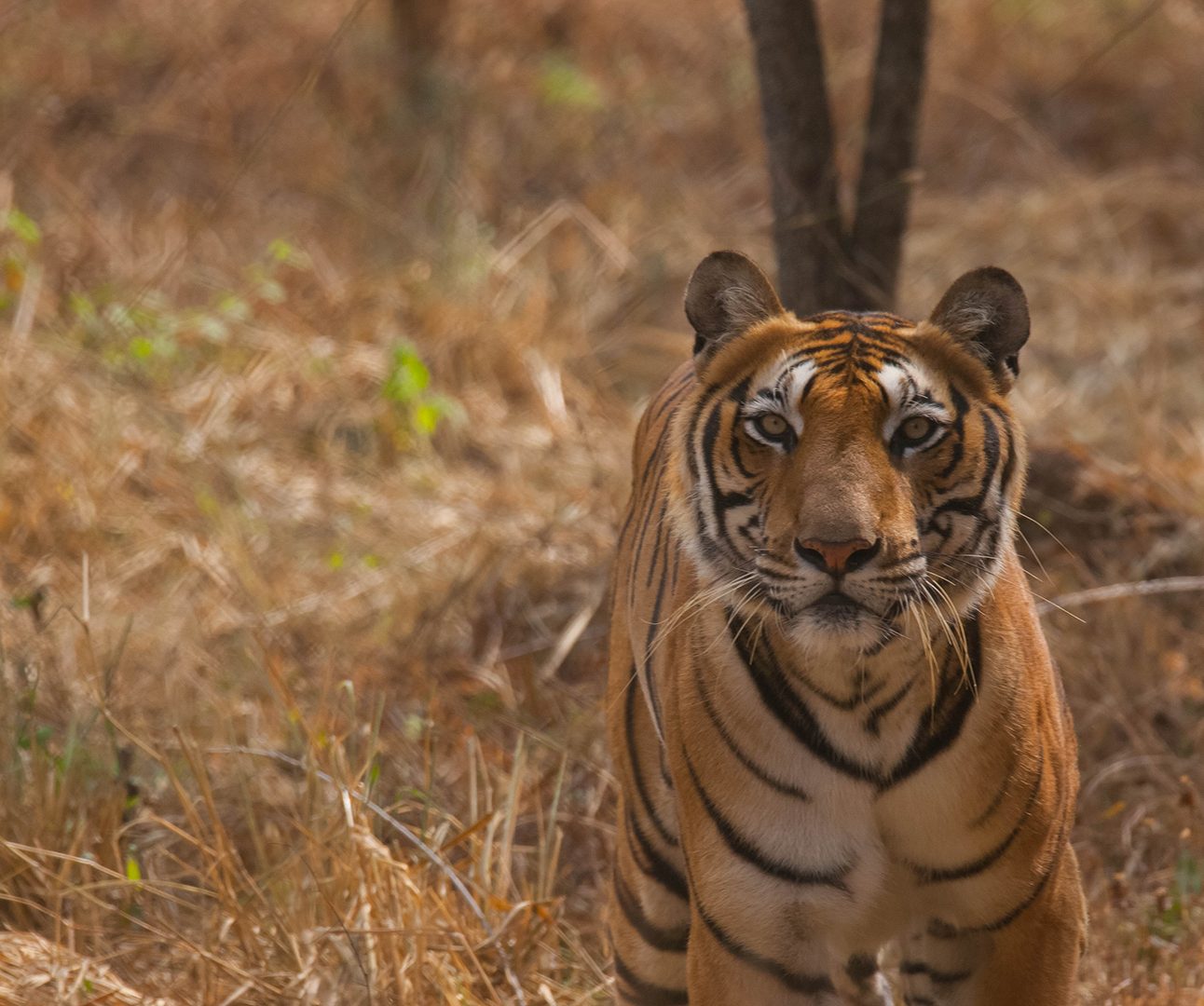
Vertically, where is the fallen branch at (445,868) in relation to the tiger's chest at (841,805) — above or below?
below

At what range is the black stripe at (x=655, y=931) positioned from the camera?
2971 mm

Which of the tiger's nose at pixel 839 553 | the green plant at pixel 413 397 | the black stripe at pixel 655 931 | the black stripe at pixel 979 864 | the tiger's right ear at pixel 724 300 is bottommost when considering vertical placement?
the black stripe at pixel 655 931

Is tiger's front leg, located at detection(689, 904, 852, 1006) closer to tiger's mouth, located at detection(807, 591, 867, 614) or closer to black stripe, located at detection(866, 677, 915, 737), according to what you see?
black stripe, located at detection(866, 677, 915, 737)

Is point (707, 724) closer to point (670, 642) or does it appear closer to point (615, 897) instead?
point (670, 642)

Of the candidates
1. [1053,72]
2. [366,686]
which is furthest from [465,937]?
[1053,72]

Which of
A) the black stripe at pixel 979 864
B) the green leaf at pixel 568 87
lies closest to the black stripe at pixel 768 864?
the black stripe at pixel 979 864

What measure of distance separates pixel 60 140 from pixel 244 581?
5172mm

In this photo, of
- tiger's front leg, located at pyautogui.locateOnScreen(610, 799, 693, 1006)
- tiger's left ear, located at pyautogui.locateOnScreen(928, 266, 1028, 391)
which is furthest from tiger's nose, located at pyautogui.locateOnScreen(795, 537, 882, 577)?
tiger's front leg, located at pyautogui.locateOnScreen(610, 799, 693, 1006)

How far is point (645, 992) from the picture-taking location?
2992mm

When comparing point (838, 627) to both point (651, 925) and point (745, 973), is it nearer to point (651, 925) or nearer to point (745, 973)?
point (745, 973)

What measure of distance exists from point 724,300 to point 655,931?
113 cm

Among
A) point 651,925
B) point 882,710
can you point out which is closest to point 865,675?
point 882,710

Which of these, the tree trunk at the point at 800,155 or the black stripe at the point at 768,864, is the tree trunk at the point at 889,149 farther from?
the black stripe at the point at 768,864

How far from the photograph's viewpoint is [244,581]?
5.39 m
